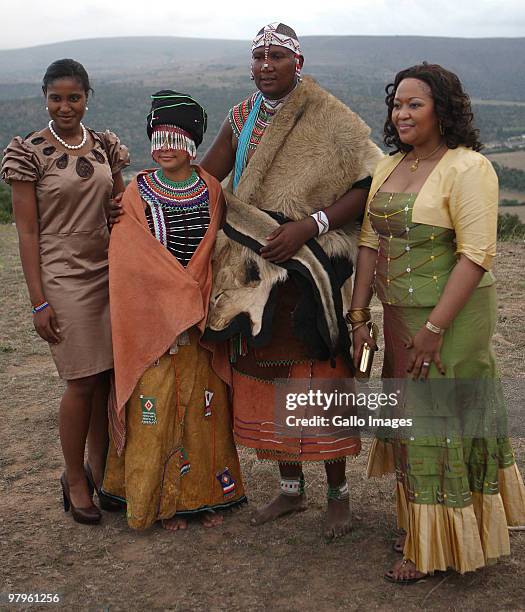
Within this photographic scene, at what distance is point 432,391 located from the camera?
2.79 metres

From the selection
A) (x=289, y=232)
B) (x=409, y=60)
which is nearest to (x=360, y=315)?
(x=289, y=232)

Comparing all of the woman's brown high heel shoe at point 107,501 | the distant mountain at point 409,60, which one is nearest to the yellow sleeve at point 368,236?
the woman's brown high heel shoe at point 107,501

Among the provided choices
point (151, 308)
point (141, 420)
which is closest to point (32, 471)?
point (141, 420)

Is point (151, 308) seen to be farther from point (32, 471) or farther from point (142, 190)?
point (32, 471)

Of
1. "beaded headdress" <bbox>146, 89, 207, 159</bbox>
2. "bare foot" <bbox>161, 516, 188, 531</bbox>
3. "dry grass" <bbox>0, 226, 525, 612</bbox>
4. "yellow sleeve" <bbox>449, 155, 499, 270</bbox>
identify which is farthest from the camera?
"bare foot" <bbox>161, 516, 188, 531</bbox>

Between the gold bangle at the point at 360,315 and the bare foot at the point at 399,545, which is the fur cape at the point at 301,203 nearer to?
the gold bangle at the point at 360,315

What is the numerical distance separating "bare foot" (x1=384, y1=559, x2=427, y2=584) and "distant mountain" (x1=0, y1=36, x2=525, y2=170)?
6.78m

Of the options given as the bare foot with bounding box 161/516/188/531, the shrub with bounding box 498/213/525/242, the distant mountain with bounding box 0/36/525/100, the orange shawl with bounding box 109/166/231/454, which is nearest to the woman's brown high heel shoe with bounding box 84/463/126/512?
the bare foot with bounding box 161/516/188/531

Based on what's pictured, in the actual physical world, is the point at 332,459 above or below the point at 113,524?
above

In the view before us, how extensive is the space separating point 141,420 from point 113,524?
0.56 meters

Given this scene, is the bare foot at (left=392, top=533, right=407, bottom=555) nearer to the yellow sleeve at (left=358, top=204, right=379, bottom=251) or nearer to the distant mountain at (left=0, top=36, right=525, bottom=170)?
the yellow sleeve at (left=358, top=204, right=379, bottom=251)

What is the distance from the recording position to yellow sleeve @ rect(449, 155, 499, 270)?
8.38 ft

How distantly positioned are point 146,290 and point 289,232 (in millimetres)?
662

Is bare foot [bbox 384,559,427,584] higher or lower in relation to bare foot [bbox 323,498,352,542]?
higher
